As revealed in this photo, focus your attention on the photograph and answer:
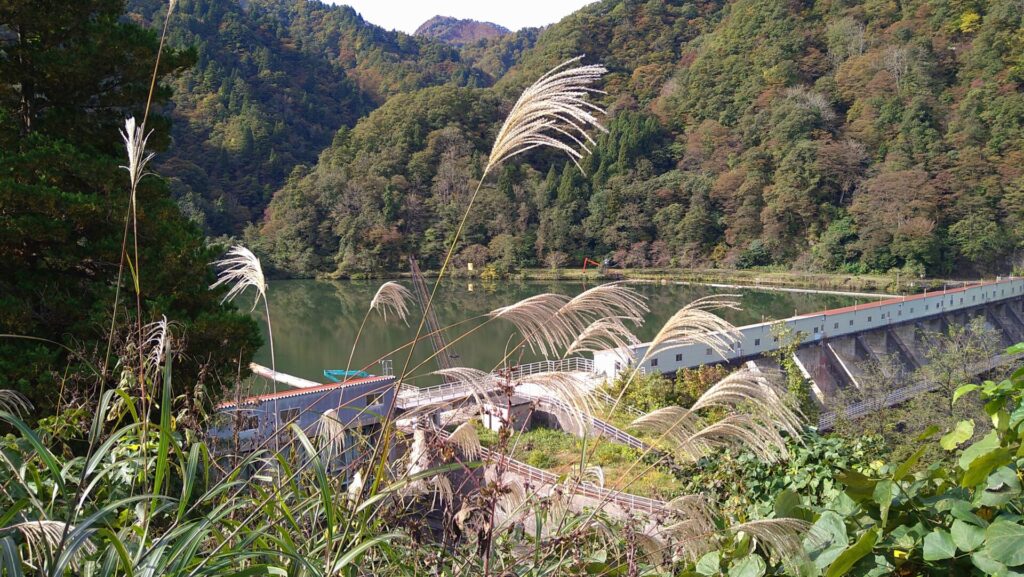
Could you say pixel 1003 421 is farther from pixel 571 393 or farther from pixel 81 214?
pixel 81 214

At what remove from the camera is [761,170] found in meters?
26.5

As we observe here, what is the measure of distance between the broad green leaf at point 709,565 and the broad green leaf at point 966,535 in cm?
29

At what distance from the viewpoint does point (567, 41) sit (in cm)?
3928

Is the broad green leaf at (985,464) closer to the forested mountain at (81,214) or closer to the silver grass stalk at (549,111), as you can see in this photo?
the silver grass stalk at (549,111)

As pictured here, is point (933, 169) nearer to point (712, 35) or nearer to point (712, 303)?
point (712, 35)

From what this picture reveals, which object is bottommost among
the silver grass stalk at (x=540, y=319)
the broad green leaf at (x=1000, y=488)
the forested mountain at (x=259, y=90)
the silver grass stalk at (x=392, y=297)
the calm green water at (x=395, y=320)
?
the calm green water at (x=395, y=320)

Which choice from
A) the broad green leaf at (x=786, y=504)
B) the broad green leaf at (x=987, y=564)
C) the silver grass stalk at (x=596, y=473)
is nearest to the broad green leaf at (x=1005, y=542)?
the broad green leaf at (x=987, y=564)

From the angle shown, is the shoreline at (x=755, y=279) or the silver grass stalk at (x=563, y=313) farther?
the shoreline at (x=755, y=279)

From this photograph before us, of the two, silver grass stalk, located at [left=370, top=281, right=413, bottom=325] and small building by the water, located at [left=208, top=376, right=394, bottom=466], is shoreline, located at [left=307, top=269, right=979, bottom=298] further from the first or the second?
silver grass stalk, located at [left=370, top=281, right=413, bottom=325]

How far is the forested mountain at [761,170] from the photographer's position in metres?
23.2

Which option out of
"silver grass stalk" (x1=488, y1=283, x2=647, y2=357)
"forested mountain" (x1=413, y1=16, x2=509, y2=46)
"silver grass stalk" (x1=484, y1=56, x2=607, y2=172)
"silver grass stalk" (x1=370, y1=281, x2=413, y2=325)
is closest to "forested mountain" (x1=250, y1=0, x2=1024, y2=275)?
"silver grass stalk" (x1=370, y1=281, x2=413, y2=325)

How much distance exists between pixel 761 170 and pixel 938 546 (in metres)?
27.7

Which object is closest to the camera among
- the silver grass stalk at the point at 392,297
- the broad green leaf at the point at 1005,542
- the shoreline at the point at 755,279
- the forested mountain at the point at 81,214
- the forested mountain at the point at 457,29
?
the broad green leaf at the point at 1005,542

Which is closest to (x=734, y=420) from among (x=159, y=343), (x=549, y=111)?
(x=549, y=111)
